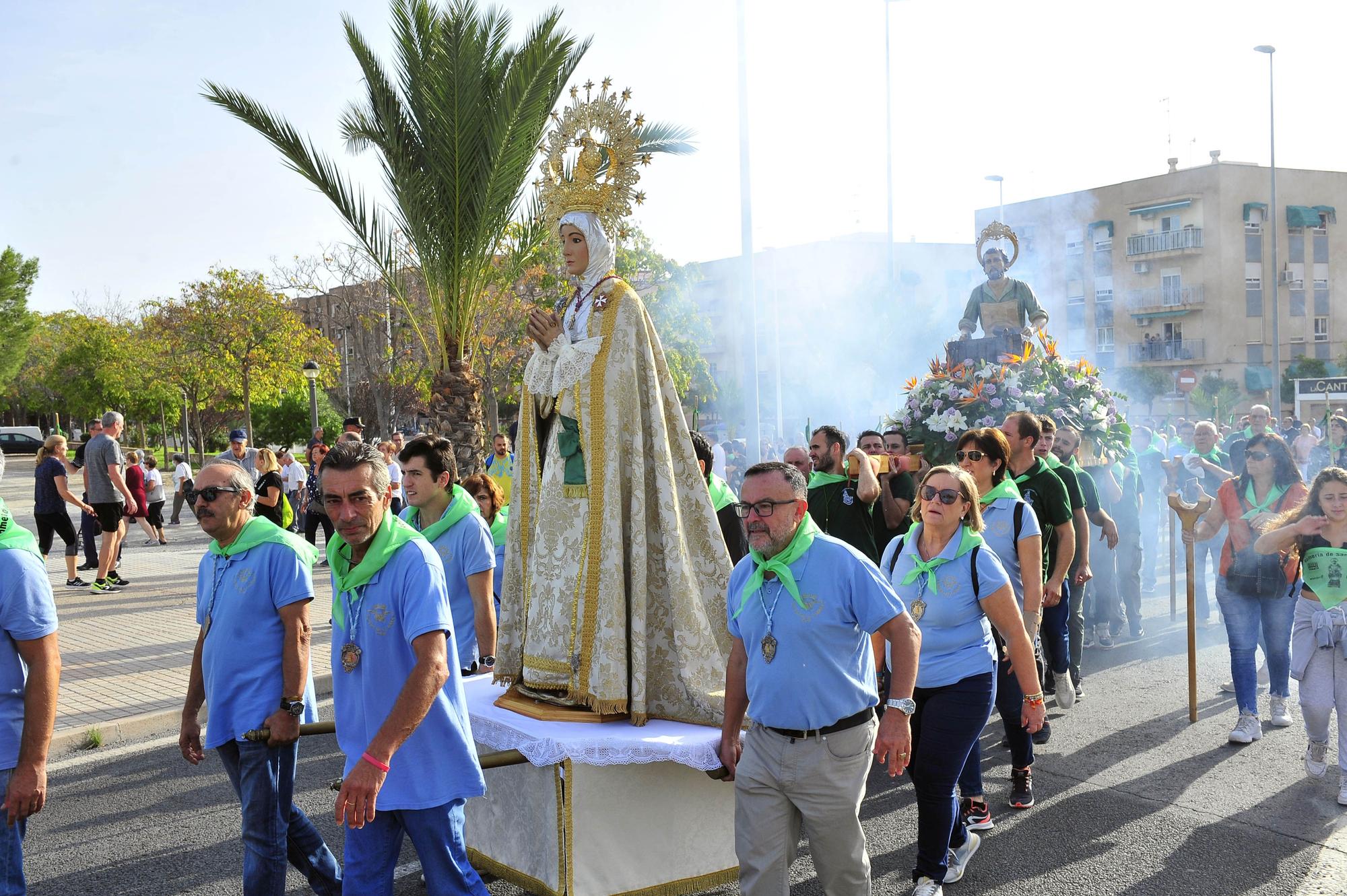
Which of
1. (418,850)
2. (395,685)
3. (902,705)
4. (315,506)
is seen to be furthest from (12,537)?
(315,506)

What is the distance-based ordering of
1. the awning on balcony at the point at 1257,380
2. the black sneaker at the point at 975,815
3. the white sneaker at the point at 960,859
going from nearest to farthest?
the white sneaker at the point at 960,859 < the black sneaker at the point at 975,815 < the awning on balcony at the point at 1257,380

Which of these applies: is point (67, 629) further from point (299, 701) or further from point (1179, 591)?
point (1179, 591)

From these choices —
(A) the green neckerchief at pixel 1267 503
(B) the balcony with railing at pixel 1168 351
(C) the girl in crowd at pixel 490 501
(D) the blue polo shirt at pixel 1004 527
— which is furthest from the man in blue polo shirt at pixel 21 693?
(B) the balcony with railing at pixel 1168 351

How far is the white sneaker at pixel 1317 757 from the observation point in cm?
644

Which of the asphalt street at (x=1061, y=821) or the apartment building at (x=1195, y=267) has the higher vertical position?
the apartment building at (x=1195, y=267)

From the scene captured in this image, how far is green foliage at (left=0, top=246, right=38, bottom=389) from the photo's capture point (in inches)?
1770

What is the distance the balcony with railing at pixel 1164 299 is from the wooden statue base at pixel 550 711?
52.1 metres

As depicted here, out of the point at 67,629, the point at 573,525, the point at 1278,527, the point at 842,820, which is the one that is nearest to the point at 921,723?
the point at 842,820

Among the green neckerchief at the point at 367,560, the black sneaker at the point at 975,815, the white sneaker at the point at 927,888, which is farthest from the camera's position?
the black sneaker at the point at 975,815

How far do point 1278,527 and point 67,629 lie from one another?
36.1 feet

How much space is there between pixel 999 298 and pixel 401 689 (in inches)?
361

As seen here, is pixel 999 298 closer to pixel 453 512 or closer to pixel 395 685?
pixel 453 512

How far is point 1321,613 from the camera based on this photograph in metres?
6.39

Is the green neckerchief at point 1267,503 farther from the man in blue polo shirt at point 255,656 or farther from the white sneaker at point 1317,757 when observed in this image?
the man in blue polo shirt at point 255,656
